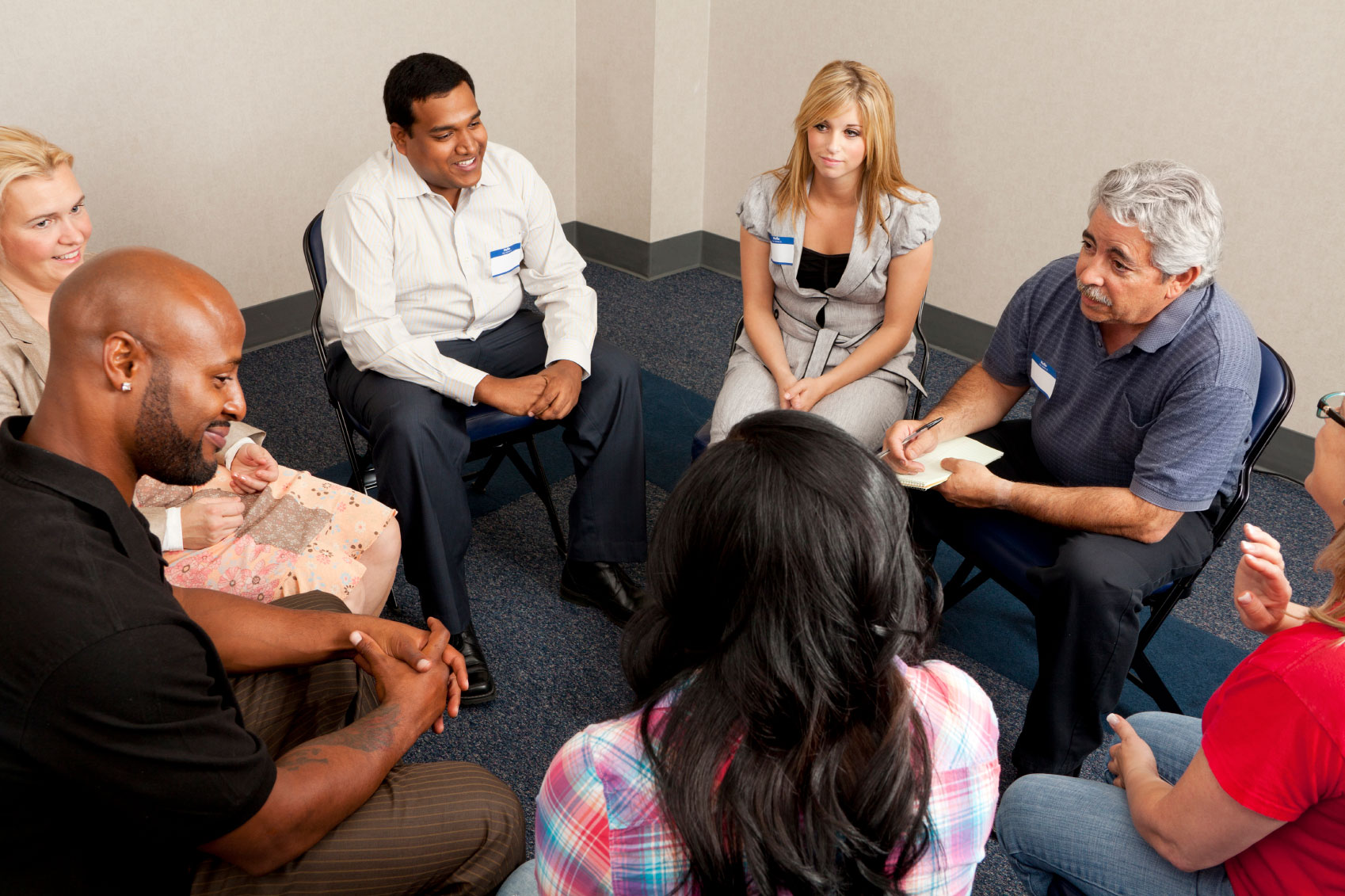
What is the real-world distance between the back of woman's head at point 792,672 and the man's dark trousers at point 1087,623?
1.13 metres

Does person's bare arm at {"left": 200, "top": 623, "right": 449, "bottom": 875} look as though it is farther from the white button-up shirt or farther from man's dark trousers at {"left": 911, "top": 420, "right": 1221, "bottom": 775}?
man's dark trousers at {"left": 911, "top": 420, "right": 1221, "bottom": 775}

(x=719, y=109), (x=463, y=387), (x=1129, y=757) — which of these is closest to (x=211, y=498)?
(x=463, y=387)

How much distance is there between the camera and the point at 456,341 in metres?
2.74

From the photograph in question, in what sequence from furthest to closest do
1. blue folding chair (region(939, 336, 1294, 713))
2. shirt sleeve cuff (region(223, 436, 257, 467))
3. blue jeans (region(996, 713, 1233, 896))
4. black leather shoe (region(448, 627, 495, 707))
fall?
black leather shoe (region(448, 627, 495, 707)), shirt sleeve cuff (region(223, 436, 257, 467)), blue folding chair (region(939, 336, 1294, 713)), blue jeans (region(996, 713, 1233, 896))

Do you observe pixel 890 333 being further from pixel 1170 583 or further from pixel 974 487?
pixel 1170 583

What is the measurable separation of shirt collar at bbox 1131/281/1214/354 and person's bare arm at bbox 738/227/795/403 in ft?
3.20

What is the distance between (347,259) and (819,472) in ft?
6.51

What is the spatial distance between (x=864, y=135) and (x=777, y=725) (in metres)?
2.04

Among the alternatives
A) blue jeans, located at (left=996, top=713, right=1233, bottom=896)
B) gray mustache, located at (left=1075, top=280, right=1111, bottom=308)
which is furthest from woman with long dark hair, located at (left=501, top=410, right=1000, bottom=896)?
gray mustache, located at (left=1075, top=280, right=1111, bottom=308)

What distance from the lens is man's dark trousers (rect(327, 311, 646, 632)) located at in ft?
7.69

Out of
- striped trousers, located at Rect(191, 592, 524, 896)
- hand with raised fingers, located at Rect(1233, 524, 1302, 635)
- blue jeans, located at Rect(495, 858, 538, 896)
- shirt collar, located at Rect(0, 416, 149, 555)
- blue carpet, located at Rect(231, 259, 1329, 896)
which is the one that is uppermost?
shirt collar, located at Rect(0, 416, 149, 555)

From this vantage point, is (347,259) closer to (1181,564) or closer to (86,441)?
(86,441)

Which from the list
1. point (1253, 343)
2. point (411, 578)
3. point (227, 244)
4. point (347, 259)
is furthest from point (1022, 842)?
point (227, 244)

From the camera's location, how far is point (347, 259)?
251 cm
